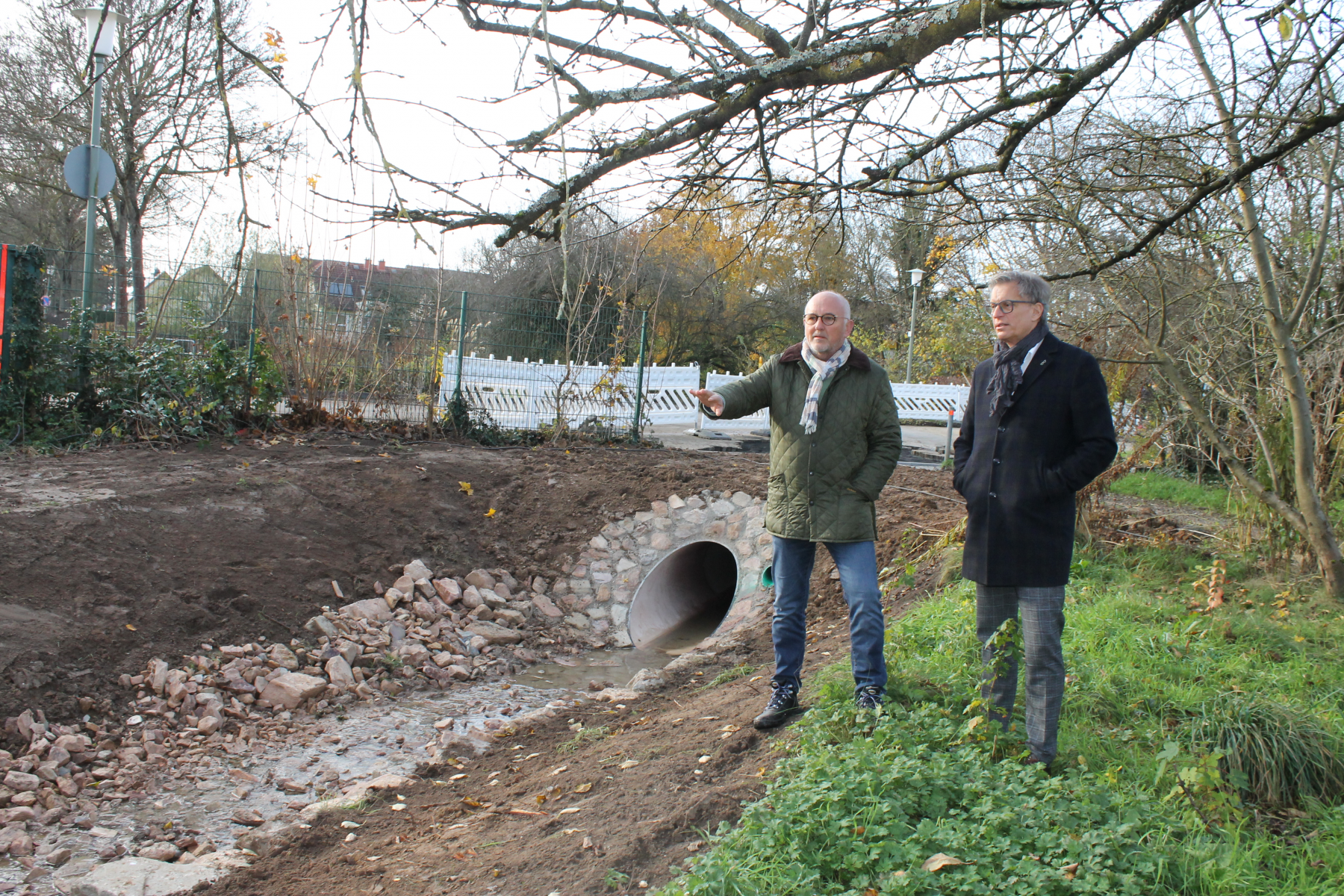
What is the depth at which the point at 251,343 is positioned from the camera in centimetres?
994

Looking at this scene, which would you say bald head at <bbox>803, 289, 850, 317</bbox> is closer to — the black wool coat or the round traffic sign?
the black wool coat

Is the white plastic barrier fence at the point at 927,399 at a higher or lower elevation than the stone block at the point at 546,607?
higher

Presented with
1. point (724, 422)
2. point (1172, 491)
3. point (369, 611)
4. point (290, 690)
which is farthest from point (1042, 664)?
point (724, 422)

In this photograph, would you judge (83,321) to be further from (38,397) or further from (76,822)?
(76,822)

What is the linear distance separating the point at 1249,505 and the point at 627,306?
8923 millimetres

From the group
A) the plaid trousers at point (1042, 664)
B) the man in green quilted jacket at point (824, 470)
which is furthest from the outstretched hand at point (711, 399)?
the plaid trousers at point (1042, 664)

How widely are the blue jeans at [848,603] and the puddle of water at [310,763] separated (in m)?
2.23

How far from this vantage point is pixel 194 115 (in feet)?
11.5

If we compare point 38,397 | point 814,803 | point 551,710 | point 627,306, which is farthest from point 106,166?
point 627,306

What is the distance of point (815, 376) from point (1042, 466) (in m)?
1.09

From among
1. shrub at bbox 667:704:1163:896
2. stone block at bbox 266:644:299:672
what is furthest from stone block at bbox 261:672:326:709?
shrub at bbox 667:704:1163:896

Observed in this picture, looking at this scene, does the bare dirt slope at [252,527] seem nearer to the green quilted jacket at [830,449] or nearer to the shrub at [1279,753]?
the green quilted jacket at [830,449]

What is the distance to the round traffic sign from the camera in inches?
114

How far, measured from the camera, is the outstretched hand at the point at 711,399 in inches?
152
